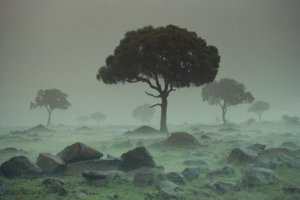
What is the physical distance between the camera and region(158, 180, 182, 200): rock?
46.6ft

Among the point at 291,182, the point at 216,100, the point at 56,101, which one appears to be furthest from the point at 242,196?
the point at 56,101

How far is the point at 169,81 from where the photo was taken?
50.4 metres

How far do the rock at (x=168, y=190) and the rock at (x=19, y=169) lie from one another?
6723 mm

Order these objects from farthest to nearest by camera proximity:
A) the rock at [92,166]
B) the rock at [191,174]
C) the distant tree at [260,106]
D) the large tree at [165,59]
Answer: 1. the distant tree at [260,106]
2. the large tree at [165,59]
3. the rock at [92,166]
4. the rock at [191,174]

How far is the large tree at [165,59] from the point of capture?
48.3 m

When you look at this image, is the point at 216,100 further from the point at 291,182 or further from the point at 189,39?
the point at 291,182

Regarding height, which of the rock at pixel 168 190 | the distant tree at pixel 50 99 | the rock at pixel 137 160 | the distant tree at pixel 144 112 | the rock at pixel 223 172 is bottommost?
the rock at pixel 168 190

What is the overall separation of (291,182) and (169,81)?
113 feet

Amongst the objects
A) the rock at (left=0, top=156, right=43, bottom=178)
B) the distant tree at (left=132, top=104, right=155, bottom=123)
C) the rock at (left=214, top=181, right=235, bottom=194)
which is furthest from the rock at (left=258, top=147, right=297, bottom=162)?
A: the distant tree at (left=132, top=104, right=155, bottom=123)

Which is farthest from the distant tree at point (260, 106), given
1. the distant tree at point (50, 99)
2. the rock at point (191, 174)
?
the rock at point (191, 174)

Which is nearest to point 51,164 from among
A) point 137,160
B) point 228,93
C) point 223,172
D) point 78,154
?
point 78,154

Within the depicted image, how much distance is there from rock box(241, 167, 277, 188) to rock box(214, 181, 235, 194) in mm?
681

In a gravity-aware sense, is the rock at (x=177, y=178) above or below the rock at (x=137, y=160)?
below

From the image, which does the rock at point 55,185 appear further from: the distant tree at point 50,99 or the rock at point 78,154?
the distant tree at point 50,99
